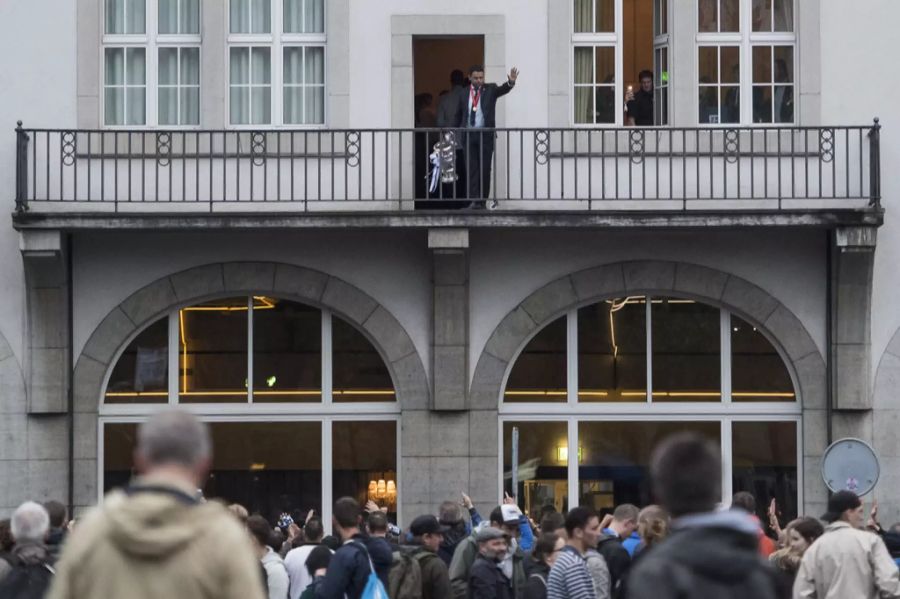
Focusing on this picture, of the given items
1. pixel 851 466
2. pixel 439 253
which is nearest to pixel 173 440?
pixel 851 466

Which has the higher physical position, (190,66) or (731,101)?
(190,66)

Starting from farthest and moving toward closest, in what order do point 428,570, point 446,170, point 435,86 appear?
1. point 435,86
2. point 446,170
3. point 428,570

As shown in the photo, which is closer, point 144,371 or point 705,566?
point 705,566

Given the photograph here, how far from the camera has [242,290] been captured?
2141 cm

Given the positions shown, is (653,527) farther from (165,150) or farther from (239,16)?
(239,16)

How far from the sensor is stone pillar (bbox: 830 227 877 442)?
20969 mm

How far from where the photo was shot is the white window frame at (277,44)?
70.5 ft

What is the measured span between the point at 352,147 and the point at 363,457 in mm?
3205

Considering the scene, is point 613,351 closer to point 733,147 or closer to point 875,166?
point 733,147

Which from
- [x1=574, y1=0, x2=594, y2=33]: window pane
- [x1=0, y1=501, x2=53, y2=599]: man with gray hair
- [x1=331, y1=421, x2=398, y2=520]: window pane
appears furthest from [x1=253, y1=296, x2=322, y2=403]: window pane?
[x1=0, y1=501, x2=53, y2=599]: man with gray hair

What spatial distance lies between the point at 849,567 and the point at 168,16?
12.3 meters

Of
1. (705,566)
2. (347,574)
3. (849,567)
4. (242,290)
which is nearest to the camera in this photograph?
(705,566)

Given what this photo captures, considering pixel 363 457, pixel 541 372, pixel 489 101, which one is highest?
pixel 489 101

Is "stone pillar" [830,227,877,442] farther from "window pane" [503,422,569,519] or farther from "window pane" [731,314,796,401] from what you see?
"window pane" [503,422,569,519]
